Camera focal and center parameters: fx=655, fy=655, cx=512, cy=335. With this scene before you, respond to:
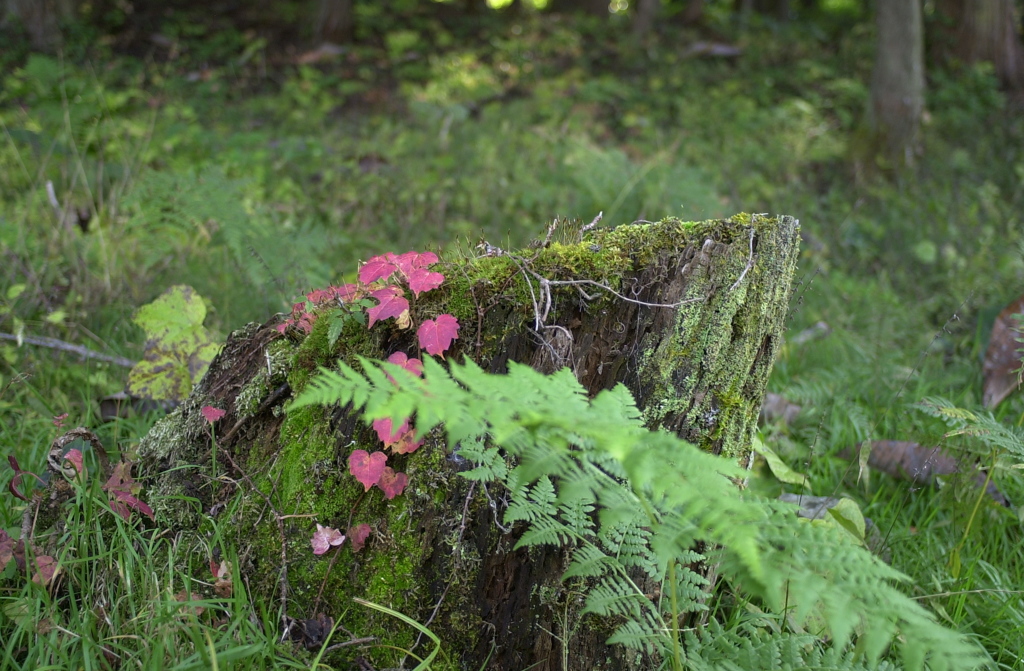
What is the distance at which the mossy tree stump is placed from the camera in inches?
66.7

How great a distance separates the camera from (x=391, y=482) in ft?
5.66

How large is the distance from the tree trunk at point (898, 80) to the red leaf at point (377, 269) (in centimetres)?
688

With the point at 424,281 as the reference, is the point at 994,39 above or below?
above

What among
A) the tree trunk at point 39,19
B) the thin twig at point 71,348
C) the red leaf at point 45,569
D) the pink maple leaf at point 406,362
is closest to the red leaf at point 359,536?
the pink maple leaf at point 406,362

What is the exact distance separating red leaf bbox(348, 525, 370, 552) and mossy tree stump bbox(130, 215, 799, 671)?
23mm

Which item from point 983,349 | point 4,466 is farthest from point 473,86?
point 4,466

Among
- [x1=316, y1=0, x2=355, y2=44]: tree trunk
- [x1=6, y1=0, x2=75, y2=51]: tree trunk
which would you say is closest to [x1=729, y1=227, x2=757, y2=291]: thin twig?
[x1=316, y1=0, x2=355, y2=44]: tree trunk

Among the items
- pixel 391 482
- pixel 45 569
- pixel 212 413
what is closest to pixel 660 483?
pixel 391 482

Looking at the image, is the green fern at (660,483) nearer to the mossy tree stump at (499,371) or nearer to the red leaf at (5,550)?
the mossy tree stump at (499,371)

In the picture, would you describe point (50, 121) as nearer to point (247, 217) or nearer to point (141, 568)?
point (247, 217)

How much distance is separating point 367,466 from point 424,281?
508mm

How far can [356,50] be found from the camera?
33.8 feet

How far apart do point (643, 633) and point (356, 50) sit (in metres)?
10.6

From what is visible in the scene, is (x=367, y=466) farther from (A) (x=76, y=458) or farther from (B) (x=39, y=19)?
(B) (x=39, y=19)
